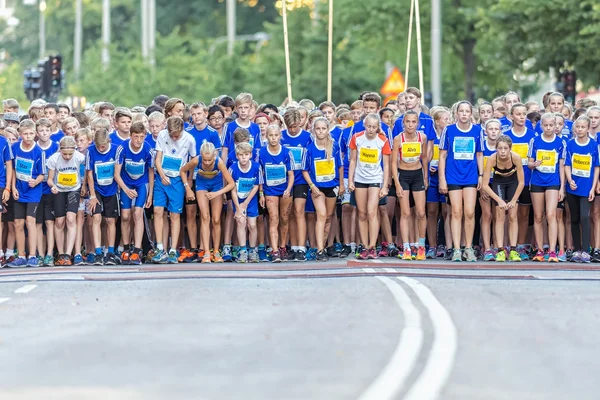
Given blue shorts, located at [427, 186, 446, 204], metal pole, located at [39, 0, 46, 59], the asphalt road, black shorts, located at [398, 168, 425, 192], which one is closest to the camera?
the asphalt road

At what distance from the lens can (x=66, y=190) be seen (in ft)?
60.2

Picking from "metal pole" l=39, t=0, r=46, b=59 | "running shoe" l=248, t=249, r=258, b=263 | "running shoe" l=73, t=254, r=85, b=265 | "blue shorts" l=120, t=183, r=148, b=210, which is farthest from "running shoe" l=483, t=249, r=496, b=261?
"metal pole" l=39, t=0, r=46, b=59

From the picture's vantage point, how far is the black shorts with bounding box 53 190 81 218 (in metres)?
18.4

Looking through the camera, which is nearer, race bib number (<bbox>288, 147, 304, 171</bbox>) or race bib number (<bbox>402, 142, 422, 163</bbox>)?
race bib number (<bbox>402, 142, 422, 163</bbox>)

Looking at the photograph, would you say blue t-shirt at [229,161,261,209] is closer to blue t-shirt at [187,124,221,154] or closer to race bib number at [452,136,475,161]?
blue t-shirt at [187,124,221,154]

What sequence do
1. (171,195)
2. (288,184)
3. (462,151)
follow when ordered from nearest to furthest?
(462,151) → (171,195) → (288,184)

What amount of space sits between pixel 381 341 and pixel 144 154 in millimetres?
8577

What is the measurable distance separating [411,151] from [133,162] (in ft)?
10.7

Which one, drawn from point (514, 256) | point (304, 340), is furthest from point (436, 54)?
point (304, 340)

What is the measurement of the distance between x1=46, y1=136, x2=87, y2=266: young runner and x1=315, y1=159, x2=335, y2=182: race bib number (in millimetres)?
2750

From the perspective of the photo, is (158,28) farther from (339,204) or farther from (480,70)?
(339,204)

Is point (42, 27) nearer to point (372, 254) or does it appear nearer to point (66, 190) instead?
point (66, 190)

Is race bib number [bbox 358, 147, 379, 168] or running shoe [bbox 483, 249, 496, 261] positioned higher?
race bib number [bbox 358, 147, 379, 168]

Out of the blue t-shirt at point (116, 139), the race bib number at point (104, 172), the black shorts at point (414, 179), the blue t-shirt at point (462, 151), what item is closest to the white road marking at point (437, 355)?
the blue t-shirt at point (462, 151)
